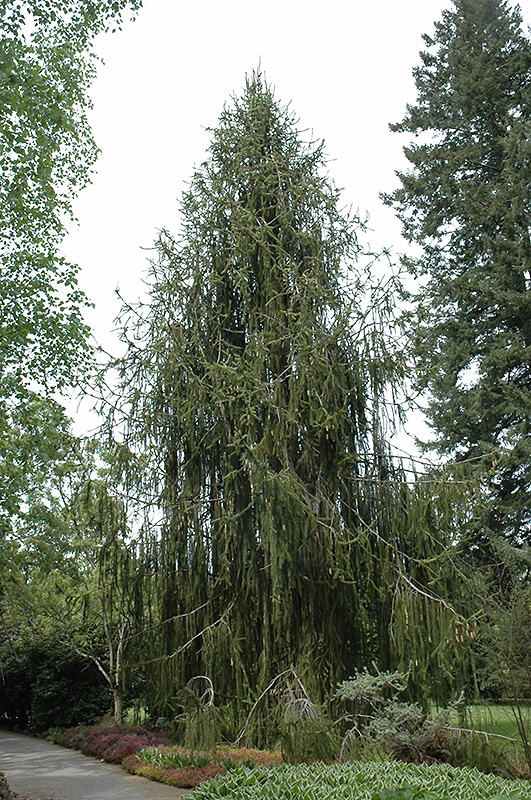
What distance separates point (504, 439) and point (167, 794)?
10.6 metres

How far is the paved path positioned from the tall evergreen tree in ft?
28.5

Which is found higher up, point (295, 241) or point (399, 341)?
point (295, 241)

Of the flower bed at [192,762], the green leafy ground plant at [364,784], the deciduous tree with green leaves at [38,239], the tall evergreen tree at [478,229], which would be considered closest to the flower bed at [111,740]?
the flower bed at [192,762]

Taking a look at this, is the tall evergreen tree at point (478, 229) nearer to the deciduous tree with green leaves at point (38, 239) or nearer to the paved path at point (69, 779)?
the deciduous tree with green leaves at point (38, 239)

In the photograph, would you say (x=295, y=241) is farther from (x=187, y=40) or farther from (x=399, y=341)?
(x=187, y=40)

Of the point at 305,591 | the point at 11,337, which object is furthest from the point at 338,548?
the point at 11,337

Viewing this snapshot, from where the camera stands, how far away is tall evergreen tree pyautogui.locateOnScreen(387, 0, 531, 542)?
14.5 meters

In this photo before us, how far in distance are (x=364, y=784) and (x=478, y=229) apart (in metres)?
14.1

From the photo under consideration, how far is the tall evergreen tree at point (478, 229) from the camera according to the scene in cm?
1448

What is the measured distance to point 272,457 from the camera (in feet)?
28.0

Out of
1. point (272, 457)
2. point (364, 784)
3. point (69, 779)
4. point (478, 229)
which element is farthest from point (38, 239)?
point (478, 229)

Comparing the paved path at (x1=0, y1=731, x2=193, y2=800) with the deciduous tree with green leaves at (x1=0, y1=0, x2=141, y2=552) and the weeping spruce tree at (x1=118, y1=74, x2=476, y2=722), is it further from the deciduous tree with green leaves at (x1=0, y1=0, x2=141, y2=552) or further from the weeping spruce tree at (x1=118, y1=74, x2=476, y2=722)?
the deciduous tree with green leaves at (x1=0, y1=0, x2=141, y2=552)

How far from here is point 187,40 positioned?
866 cm

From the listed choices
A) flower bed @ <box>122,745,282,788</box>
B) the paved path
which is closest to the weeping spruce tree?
flower bed @ <box>122,745,282,788</box>
